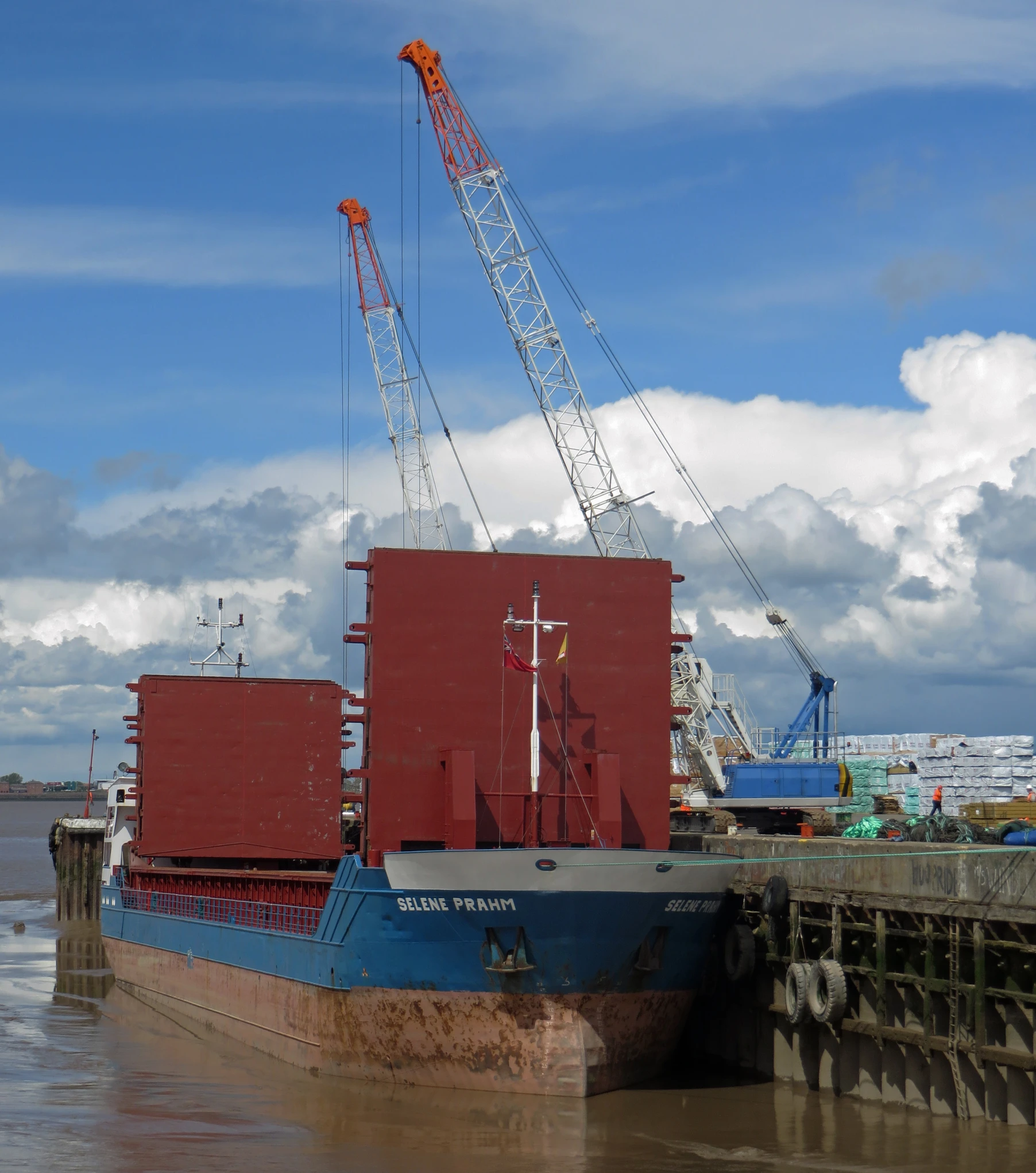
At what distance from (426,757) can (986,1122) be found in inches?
412

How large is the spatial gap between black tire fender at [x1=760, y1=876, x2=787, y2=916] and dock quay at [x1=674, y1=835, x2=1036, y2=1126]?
0.21ft

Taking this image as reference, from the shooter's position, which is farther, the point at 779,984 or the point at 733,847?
the point at 733,847

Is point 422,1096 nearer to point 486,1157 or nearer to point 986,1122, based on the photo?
point 486,1157

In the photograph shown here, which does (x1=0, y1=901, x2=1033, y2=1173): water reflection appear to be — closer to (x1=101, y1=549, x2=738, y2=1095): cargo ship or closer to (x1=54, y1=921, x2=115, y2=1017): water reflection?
(x1=101, y1=549, x2=738, y2=1095): cargo ship

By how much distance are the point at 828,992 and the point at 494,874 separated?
530 centimetres

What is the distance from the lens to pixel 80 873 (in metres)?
58.1

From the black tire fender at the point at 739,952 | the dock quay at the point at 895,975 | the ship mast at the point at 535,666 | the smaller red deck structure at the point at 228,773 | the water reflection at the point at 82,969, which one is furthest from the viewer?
the water reflection at the point at 82,969

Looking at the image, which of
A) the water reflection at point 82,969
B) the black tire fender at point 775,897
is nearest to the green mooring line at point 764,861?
the black tire fender at point 775,897

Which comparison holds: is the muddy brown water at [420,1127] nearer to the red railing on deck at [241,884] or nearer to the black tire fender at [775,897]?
the black tire fender at [775,897]

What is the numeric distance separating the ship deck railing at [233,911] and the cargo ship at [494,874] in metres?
0.08

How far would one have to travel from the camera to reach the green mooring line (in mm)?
18750

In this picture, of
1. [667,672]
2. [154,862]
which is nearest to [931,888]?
[667,672]

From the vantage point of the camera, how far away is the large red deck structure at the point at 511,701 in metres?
23.9

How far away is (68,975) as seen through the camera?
1623 inches
